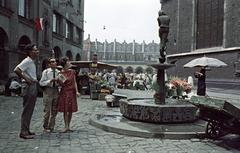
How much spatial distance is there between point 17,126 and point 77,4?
37.3 metres

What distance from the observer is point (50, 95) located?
27.3 feet

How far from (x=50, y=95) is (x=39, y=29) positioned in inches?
738

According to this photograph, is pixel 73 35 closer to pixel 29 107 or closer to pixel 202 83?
pixel 202 83

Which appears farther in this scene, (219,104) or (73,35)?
(73,35)

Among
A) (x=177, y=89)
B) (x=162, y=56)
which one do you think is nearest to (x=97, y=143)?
(x=162, y=56)

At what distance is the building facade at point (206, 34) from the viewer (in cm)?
Result: 2205

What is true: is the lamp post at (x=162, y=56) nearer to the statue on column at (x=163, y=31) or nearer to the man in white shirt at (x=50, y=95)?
the statue on column at (x=163, y=31)

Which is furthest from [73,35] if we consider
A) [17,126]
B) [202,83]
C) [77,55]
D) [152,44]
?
[152,44]

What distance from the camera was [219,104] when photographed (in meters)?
7.06

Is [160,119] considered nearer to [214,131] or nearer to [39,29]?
[214,131]

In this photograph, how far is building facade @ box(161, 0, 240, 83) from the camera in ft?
72.3

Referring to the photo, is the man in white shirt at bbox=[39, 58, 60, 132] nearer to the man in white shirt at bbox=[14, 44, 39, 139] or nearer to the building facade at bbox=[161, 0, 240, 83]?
the man in white shirt at bbox=[14, 44, 39, 139]

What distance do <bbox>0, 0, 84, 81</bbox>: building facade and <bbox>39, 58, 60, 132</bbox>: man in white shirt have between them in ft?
3.45

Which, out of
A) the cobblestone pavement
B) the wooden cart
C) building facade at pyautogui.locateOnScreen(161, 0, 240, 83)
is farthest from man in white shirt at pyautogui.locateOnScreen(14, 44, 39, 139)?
building facade at pyautogui.locateOnScreen(161, 0, 240, 83)
